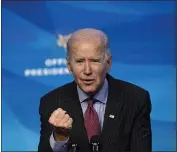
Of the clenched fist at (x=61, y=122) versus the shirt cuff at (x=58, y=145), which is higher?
the clenched fist at (x=61, y=122)

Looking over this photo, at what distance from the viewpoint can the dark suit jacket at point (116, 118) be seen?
1.17 m

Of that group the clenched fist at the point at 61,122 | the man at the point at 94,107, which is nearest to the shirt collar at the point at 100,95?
the man at the point at 94,107

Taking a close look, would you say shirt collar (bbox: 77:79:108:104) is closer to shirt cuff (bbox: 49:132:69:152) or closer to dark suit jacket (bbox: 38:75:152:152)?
dark suit jacket (bbox: 38:75:152:152)

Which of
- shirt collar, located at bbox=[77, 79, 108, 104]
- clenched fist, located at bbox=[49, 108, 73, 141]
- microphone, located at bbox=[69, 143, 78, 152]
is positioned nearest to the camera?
clenched fist, located at bbox=[49, 108, 73, 141]

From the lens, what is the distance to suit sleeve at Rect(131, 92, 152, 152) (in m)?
1.18

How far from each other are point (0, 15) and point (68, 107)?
153cm

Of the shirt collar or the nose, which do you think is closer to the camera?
the nose

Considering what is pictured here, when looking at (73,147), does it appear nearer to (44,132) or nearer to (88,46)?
(44,132)

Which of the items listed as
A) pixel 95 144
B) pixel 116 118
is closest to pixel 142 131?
pixel 116 118

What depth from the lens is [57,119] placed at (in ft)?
3.36

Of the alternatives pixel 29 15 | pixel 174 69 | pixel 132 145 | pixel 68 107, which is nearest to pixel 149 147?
pixel 132 145

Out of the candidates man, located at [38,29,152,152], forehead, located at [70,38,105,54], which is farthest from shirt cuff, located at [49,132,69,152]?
forehead, located at [70,38,105,54]

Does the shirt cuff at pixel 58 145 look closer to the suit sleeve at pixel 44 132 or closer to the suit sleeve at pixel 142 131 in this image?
the suit sleeve at pixel 44 132

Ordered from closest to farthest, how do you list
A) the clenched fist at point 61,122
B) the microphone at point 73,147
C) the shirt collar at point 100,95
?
1. the clenched fist at point 61,122
2. the microphone at point 73,147
3. the shirt collar at point 100,95
